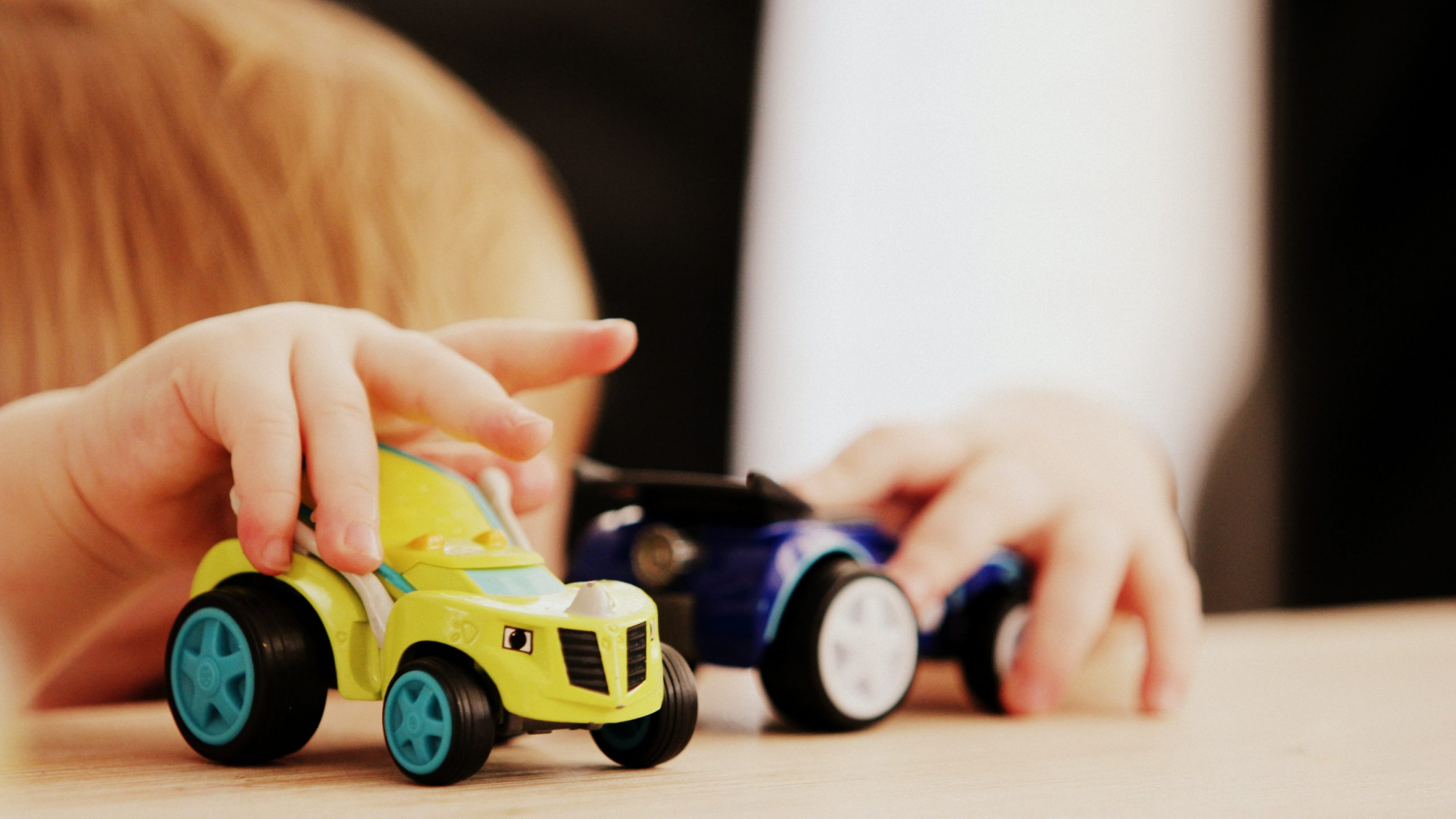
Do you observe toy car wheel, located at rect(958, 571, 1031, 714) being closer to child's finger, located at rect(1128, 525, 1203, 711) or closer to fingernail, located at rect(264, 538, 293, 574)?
child's finger, located at rect(1128, 525, 1203, 711)

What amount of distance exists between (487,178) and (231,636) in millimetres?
779

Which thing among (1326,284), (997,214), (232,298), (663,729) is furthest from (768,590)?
(1326,284)

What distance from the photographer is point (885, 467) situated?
2.25ft

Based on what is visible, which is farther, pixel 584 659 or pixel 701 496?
pixel 701 496

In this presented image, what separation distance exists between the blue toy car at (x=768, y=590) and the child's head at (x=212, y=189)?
0.35 m

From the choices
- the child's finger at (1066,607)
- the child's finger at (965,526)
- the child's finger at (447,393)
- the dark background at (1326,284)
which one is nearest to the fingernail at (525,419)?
the child's finger at (447,393)

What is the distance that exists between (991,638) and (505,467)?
0.29 meters

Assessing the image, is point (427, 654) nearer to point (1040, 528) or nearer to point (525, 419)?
point (525, 419)

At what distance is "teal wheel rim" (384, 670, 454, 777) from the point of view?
0.35m

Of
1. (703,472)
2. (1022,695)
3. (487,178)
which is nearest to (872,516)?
(1022,695)

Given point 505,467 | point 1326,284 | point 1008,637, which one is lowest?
point 1008,637

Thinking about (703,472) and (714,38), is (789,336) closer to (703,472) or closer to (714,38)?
(703,472)

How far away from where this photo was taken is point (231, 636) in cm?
39

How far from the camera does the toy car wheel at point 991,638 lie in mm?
625
